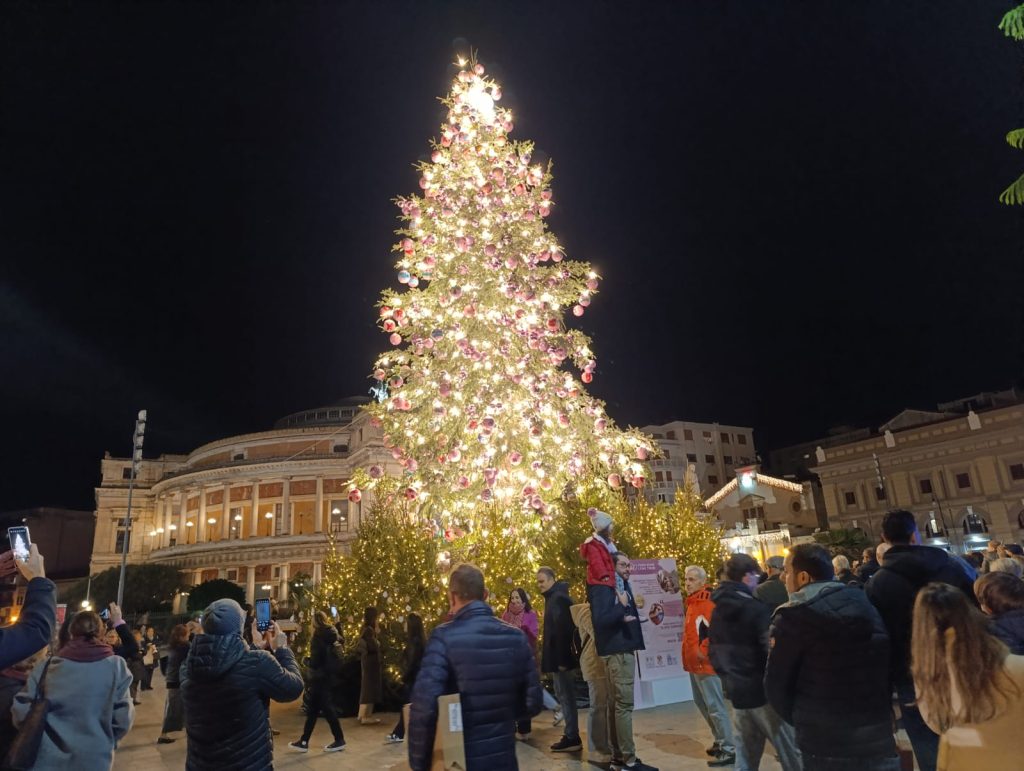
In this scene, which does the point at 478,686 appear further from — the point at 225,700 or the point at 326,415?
the point at 326,415

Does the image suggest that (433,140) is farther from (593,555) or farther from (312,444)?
(312,444)

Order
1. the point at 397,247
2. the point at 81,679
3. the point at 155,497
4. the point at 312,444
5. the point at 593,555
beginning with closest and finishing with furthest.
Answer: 1. the point at 81,679
2. the point at 593,555
3. the point at 397,247
4. the point at 312,444
5. the point at 155,497

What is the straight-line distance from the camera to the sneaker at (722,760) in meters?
6.04

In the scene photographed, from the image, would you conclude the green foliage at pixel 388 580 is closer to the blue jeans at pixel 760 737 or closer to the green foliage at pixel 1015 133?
the blue jeans at pixel 760 737

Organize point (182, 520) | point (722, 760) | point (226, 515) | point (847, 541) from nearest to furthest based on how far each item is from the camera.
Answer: point (722, 760) < point (847, 541) < point (226, 515) < point (182, 520)

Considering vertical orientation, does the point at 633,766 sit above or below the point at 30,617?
below

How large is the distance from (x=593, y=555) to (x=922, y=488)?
4829 centimetres

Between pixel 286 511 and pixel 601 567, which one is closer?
pixel 601 567

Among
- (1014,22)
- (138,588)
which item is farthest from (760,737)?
(138,588)

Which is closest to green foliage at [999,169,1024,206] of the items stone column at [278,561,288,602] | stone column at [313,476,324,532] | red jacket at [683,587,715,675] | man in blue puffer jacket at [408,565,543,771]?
red jacket at [683,587,715,675]

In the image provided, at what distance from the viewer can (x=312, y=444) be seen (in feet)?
212

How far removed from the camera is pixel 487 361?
476 inches

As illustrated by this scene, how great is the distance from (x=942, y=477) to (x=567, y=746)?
47.1m

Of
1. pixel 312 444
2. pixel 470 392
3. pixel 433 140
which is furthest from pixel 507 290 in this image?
pixel 312 444
